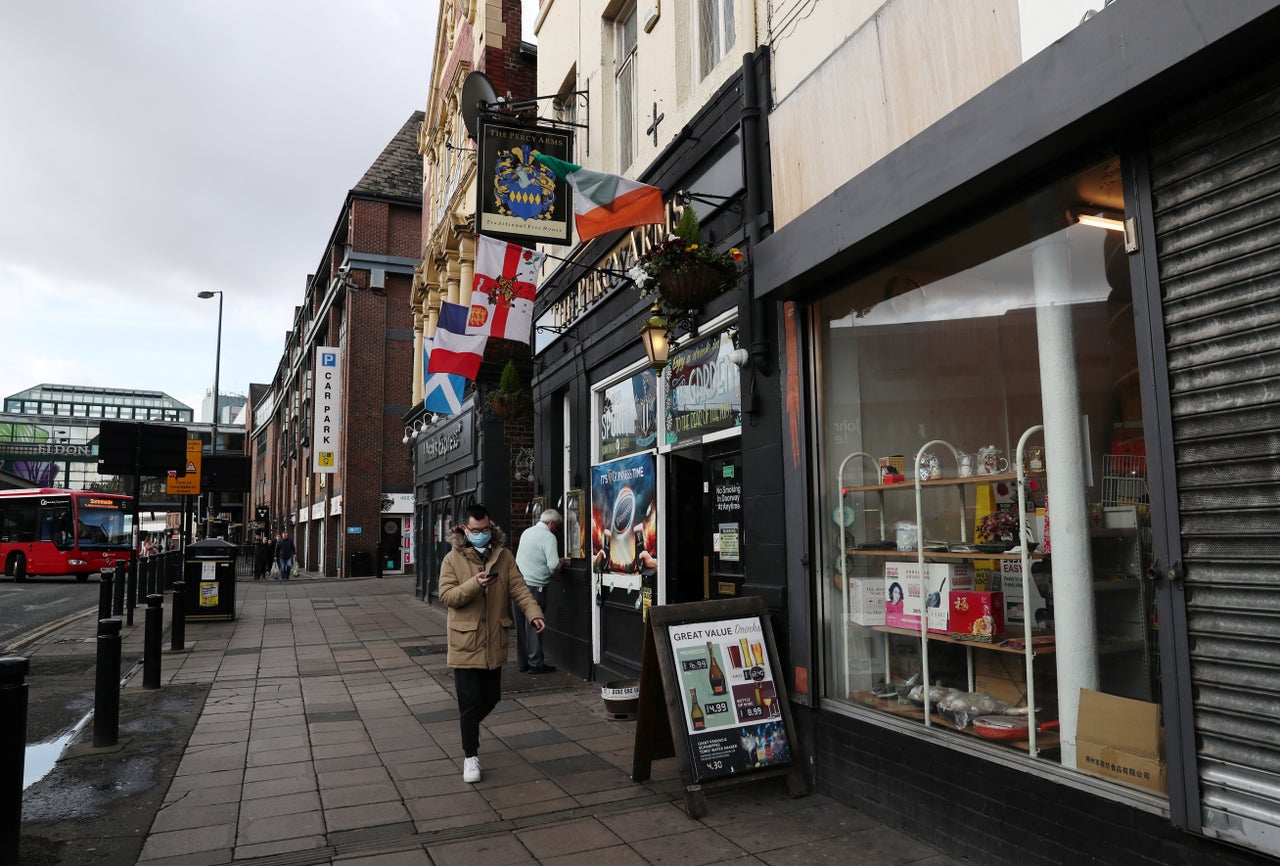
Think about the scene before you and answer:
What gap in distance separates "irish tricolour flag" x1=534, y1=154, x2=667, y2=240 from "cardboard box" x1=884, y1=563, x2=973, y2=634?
3.52m

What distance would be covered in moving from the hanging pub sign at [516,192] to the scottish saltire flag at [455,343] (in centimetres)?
256

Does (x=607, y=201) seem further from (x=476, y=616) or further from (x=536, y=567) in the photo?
(x=536, y=567)

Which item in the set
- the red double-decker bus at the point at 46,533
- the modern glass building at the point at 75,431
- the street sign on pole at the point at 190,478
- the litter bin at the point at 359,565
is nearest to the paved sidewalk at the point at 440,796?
the modern glass building at the point at 75,431

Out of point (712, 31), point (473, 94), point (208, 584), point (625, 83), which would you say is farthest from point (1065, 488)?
point (208, 584)

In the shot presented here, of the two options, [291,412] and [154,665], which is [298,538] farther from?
[154,665]

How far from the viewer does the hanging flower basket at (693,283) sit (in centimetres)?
626

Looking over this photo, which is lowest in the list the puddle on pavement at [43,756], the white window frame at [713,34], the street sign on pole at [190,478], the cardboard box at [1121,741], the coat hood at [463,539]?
the puddle on pavement at [43,756]

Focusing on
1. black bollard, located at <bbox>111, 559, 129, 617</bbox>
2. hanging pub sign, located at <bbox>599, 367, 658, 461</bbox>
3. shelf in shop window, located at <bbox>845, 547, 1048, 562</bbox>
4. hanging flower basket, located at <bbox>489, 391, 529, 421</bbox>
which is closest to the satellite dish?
hanging flower basket, located at <bbox>489, 391, 529, 421</bbox>

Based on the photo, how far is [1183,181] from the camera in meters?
3.33

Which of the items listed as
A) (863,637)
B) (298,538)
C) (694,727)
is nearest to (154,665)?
(694,727)

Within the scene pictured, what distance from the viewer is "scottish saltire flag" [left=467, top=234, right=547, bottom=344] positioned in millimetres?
11047

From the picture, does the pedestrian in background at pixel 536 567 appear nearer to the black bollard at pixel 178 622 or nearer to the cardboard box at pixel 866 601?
the cardboard box at pixel 866 601

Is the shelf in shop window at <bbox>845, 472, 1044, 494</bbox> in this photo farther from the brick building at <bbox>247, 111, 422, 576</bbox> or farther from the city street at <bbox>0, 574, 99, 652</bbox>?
the brick building at <bbox>247, 111, 422, 576</bbox>

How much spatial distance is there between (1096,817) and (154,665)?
884cm
